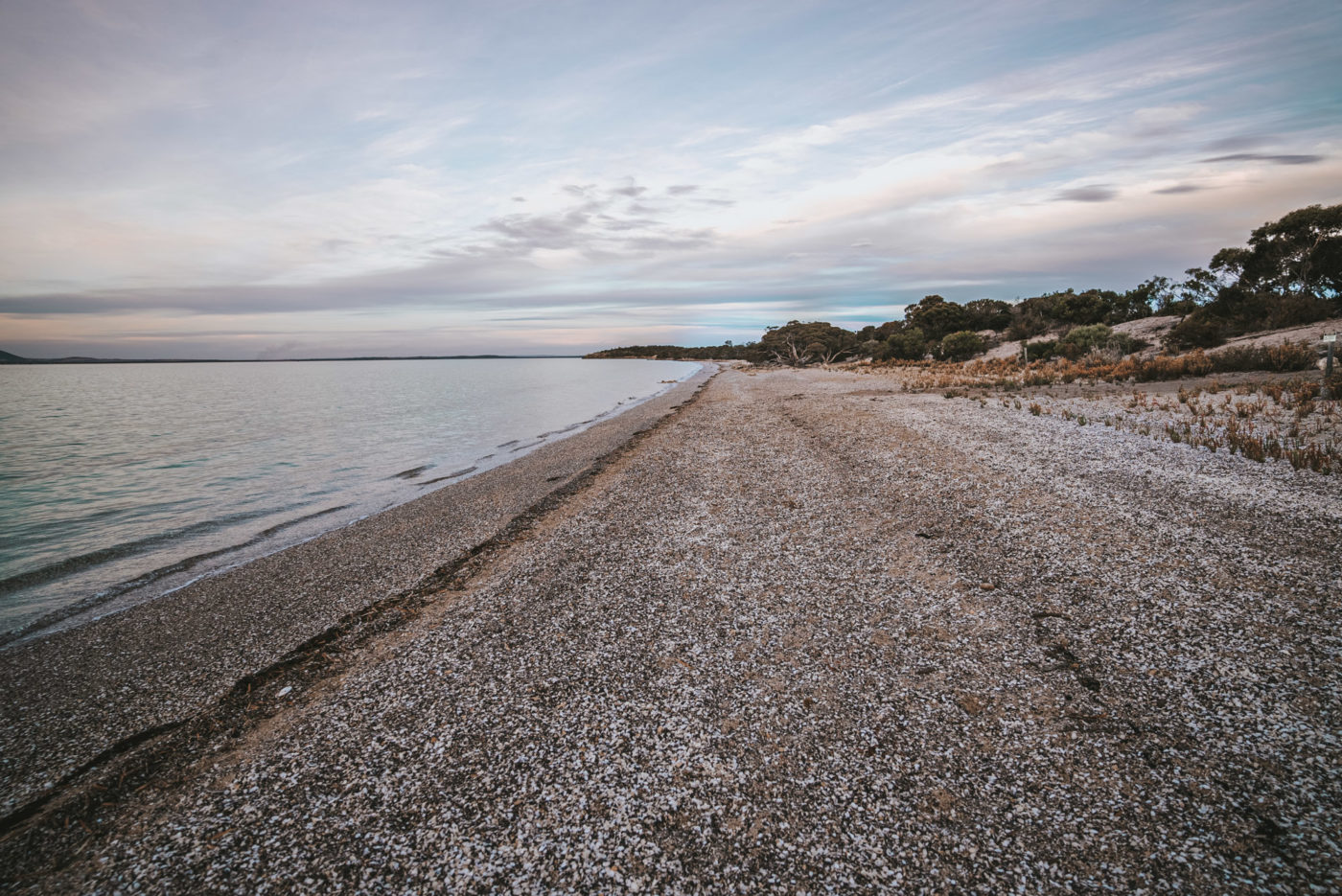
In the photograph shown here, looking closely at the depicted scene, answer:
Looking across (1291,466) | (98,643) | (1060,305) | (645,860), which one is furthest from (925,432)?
(1060,305)

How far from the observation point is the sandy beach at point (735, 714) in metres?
3.33

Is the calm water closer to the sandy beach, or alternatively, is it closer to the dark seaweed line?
the sandy beach

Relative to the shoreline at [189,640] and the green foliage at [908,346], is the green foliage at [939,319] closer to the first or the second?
the green foliage at [908,346]

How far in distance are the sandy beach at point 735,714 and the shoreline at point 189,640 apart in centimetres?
5

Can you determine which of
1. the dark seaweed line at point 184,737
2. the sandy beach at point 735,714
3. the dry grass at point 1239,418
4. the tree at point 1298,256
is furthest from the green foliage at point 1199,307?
the dark seaweed line at point 184,737

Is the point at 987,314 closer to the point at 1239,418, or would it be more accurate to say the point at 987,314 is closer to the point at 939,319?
the point at 939,319

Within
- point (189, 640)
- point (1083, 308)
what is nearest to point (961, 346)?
point (1083, 308)

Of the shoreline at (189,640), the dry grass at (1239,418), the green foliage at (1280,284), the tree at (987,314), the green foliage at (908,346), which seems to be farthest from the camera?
the green foliage at (908,346)

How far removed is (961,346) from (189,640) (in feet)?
191

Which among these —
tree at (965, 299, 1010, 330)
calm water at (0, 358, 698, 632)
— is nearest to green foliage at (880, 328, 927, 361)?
tree at (965, 299, 1010, 330)

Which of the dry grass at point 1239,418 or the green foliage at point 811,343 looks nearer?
the dry grass at point 1239,418

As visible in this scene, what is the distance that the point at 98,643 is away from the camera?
22.5ft

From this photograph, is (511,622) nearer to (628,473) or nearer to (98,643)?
(98,643)

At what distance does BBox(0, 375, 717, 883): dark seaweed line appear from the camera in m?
3.91
